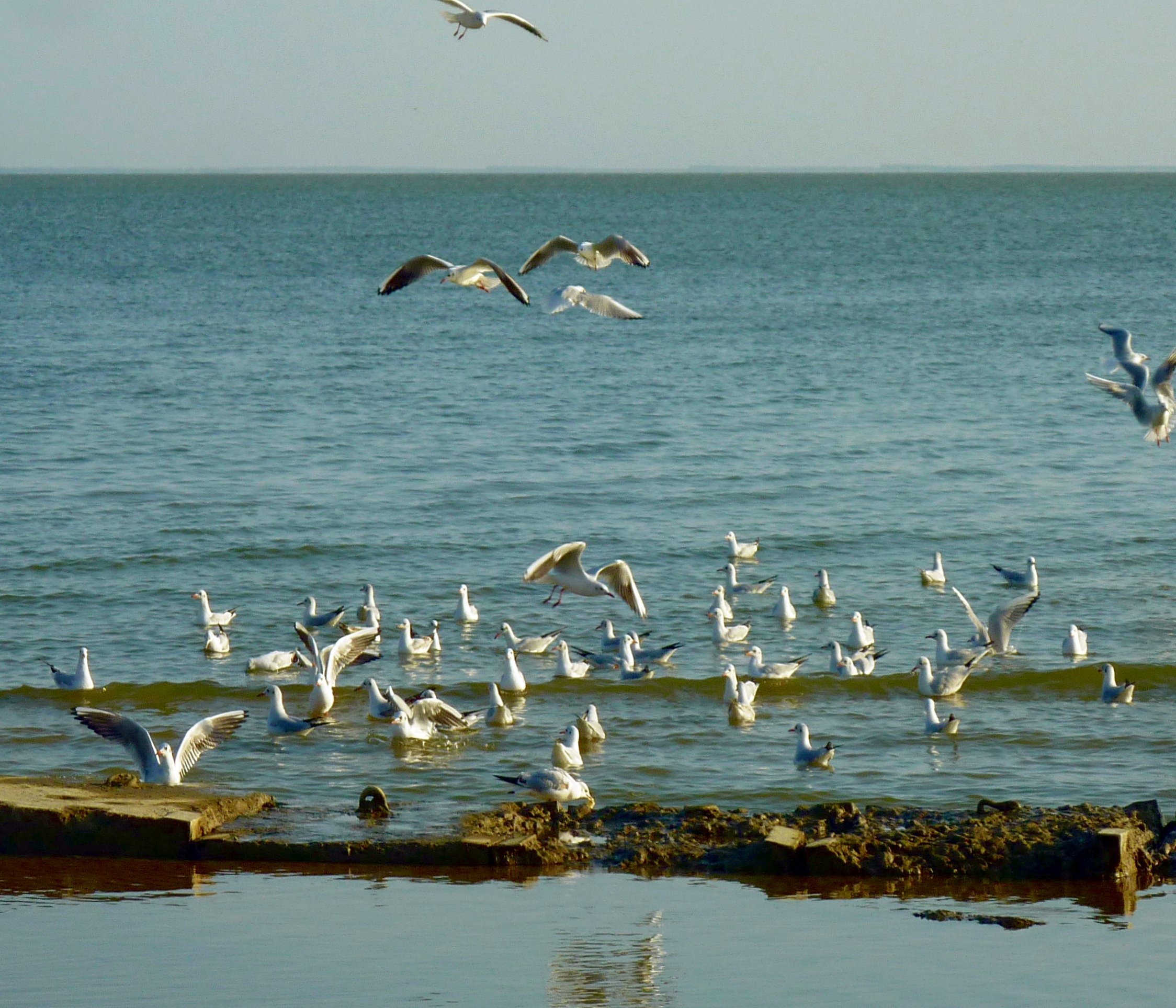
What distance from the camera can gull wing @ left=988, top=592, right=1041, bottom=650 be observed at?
59.4ft

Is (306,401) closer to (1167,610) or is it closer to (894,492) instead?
(894,492)

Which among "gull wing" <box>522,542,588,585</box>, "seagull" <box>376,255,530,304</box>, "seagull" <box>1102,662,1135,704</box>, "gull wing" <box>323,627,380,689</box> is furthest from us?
"seagull" <box>1102,662,1135,704</box>

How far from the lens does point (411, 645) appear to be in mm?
18906

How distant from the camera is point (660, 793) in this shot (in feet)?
44.5

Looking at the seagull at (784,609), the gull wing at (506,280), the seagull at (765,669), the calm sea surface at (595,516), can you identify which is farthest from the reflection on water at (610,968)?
the seagull at (784,609)

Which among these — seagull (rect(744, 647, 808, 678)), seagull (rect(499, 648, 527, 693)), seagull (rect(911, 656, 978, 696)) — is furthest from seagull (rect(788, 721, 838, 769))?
seagull (rect(499, 648, 527, 693))

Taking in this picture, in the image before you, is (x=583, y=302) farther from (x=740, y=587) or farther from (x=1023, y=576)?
(x=1023, y=576)

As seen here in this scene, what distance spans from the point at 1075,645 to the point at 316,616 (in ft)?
28.9

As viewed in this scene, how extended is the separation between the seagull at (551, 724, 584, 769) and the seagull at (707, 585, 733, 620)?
18.4ft

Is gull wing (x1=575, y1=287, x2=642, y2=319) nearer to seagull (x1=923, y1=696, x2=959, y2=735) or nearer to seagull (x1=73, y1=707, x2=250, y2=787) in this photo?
seagull (x1=923, y1=696, x2=959, y2=735)

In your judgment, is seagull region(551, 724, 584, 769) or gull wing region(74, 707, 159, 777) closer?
gull wing region(74, 707, 159, 777)

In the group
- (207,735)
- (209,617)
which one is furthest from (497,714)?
(209,617)

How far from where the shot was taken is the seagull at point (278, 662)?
18.1 metres

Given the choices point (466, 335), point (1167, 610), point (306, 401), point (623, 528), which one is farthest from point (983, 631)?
point (466, 335)
